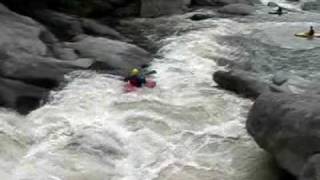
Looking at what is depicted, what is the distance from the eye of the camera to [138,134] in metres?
9.70

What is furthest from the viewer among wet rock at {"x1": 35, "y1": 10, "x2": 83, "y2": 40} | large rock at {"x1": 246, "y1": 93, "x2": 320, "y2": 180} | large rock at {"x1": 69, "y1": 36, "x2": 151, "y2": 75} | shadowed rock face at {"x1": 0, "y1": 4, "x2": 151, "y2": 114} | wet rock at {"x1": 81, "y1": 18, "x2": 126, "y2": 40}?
wet rock at {"x1": 81, "y1": 18, "x2": 126, "y2": 40}

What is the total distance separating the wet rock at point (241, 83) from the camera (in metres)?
11.9

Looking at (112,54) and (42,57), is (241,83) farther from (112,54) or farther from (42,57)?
(42,57)

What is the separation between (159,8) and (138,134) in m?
11.3

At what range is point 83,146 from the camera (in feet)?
29.9

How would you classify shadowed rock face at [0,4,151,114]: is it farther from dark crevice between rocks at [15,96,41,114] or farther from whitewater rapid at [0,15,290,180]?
whitewater rapid at [0,15,290,180]

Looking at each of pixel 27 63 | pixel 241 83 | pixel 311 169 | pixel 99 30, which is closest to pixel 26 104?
pixel 27 63

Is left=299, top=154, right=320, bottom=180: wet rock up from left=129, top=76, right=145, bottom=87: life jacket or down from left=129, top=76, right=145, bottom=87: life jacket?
up

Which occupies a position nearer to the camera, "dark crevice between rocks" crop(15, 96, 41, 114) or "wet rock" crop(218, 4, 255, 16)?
"dark crevice between rocks" crop(15, 96, 41, 114)

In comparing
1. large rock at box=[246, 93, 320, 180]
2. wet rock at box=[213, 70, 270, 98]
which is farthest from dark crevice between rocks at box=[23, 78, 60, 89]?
large rock at box=[246, 93, 320, 180]

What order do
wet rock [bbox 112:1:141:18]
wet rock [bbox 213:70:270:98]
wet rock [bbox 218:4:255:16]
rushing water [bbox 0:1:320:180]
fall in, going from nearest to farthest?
rushing water [bbox 0:1:320:180], wet rock [bbox 213:70:270:98], wet rock [bbox 112:1:141:18], wet rock [bbox 218:4:255:16]

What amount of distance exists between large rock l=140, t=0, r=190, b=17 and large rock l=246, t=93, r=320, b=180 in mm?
11991

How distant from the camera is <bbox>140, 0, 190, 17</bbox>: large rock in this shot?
2006cm

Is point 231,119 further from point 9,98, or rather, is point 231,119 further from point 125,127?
point 9,98
